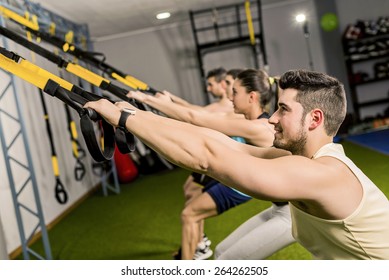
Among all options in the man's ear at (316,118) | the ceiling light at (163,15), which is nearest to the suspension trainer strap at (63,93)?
the man's ear at (316,118)

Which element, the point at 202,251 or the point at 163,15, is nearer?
the point at 202,251

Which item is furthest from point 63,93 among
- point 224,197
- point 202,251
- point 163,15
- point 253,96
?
point 163,15

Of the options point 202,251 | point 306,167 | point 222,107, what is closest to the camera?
point 306,167

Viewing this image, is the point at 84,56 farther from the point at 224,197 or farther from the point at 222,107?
the point at 224,197

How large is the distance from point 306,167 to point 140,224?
3.77m

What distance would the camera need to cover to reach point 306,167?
1.14 meters

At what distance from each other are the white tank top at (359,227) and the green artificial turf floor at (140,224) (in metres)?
1.84

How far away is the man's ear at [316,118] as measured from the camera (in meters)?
1.30

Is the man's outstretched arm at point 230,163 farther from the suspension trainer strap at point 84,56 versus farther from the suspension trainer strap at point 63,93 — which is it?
the suspension trainer strap at point 84,56

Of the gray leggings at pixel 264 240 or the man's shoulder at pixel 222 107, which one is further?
the man's shoulder at pixel 222 107

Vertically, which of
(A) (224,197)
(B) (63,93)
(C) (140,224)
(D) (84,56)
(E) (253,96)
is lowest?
(C) (140,224)

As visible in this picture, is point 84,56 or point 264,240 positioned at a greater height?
point 84,56
